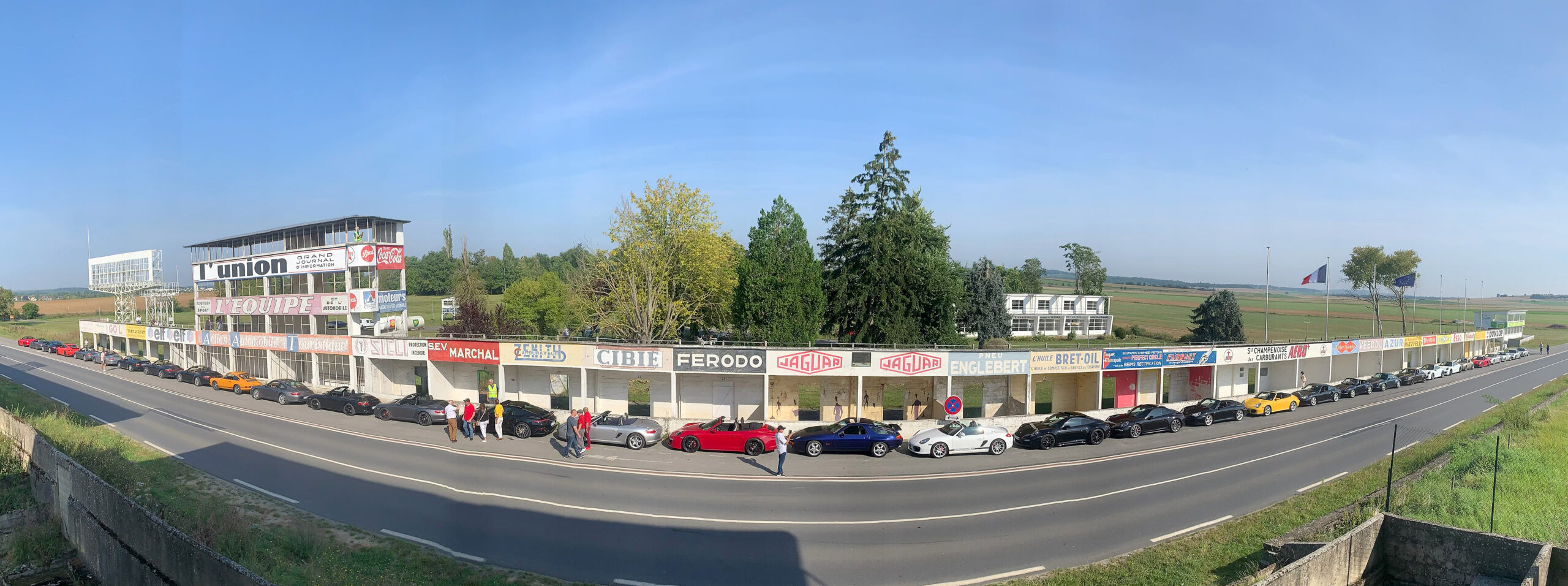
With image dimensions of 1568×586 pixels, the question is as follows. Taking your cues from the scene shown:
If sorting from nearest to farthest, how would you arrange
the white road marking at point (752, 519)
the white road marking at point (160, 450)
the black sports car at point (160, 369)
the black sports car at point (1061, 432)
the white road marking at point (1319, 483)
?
the white road marking at point (752, 519), the white road marking at point (1319, 483), the white road marking at point (160, 450), the black sports car at point (1061, 432), the black sports car at point (160, 369)

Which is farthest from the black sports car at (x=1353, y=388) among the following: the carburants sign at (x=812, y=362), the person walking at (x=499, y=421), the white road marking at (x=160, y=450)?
the white road marking at (x=160, y=450)

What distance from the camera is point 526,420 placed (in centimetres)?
2370

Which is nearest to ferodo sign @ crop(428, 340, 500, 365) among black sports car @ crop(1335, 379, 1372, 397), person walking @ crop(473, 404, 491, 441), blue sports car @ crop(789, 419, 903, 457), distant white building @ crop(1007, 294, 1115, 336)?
person walking @ crop(473, 404, 491, 441)

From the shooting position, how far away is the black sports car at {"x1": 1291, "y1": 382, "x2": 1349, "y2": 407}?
32594mm

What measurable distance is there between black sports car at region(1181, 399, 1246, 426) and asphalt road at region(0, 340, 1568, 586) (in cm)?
66

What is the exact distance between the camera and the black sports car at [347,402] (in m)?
28.0

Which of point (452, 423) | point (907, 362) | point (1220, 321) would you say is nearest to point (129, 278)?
point (452, 423)

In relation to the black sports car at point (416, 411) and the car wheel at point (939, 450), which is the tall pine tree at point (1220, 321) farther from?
the black sports car at point (416, 411)

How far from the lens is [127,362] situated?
45.9 meters

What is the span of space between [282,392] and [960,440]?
32.5 m

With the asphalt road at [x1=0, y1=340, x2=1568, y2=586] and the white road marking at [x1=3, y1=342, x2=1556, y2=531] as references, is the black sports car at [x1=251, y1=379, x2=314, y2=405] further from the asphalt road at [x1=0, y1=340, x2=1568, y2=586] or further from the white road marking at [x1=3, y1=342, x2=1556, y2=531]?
the white road marking at [x1=3, y1=342, x2=1556, y2=531]

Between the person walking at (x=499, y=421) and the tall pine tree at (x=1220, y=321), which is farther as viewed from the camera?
the tall pine tree at (x=1220, y=321)

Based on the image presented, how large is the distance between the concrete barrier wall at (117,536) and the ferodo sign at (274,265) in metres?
19.9

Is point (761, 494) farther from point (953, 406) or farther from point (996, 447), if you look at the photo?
point (996, 447)
